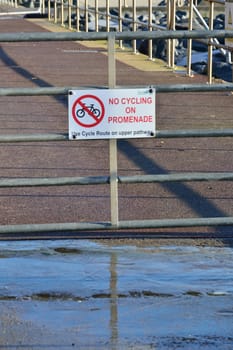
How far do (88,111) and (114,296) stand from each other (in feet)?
4.74

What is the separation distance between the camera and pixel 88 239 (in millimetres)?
7340

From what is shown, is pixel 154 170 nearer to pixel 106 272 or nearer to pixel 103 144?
pixel 103 144

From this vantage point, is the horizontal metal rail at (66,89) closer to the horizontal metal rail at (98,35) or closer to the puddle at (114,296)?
the horizontal metal rail at (98,35)

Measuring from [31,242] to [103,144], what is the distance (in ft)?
13.8

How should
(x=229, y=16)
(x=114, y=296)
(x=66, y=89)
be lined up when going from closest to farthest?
(x=114, y=296)
(x=66, y=89)
(x=229, y=16)

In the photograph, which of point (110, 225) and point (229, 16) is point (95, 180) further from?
point (229, 16)

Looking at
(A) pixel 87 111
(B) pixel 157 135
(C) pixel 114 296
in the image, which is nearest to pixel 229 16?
(B) pixel 157 135

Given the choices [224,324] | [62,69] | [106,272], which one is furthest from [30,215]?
[62,69]

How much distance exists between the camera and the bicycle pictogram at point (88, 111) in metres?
6.97

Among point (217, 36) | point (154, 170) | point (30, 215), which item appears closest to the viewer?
point (217, 36)

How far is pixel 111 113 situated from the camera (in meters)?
7.01

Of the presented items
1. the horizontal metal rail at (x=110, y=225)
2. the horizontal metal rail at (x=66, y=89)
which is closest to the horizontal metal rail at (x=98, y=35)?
the horizontal metal rail at (x=66, y=89)

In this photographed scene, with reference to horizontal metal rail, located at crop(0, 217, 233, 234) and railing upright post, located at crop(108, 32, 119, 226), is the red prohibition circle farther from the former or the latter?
horizontal metal rail, located at crop(0, 217, 233, 234)

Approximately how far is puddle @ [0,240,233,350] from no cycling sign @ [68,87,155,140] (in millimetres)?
736
